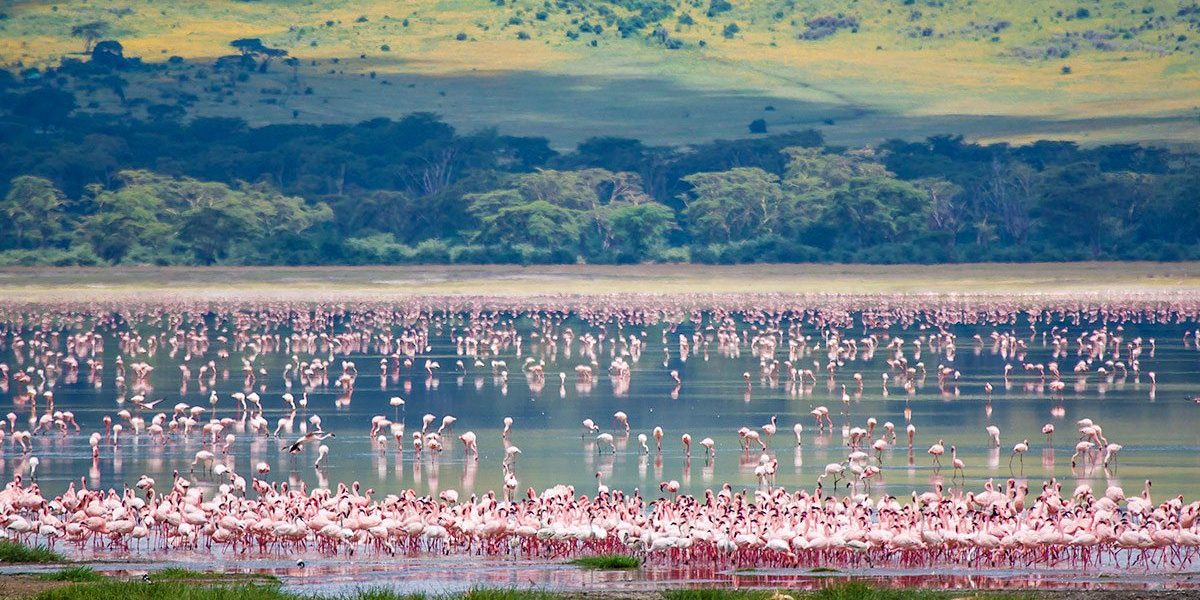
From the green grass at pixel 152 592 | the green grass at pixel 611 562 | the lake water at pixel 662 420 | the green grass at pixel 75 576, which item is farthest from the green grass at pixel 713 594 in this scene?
the lake water at pixel 662 420

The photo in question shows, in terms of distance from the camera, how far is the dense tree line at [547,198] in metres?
91.3

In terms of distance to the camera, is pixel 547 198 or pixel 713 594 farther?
pixel 547 198

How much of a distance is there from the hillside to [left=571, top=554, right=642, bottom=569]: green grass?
107577mm

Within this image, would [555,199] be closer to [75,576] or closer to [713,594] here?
[75,576]

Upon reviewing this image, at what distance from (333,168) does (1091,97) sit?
5327cm

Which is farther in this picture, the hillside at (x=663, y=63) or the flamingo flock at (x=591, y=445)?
the hillside at (x=663, y=63)

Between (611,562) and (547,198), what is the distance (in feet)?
276

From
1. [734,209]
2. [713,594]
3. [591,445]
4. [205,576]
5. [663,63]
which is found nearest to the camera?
[713,594]

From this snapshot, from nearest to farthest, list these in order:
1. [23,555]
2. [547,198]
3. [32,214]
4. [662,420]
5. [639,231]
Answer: [23,555]
[662,420]
[639,231]
[32,214]
[547,198]

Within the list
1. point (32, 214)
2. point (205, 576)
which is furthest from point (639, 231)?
point (205, 576)

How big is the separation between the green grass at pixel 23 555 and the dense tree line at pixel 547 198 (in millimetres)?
71511

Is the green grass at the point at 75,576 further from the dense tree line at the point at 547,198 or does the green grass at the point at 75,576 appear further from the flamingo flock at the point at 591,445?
the dense tree line at the point at 547,198

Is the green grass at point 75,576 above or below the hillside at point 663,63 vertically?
below

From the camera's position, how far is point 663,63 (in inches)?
5876
